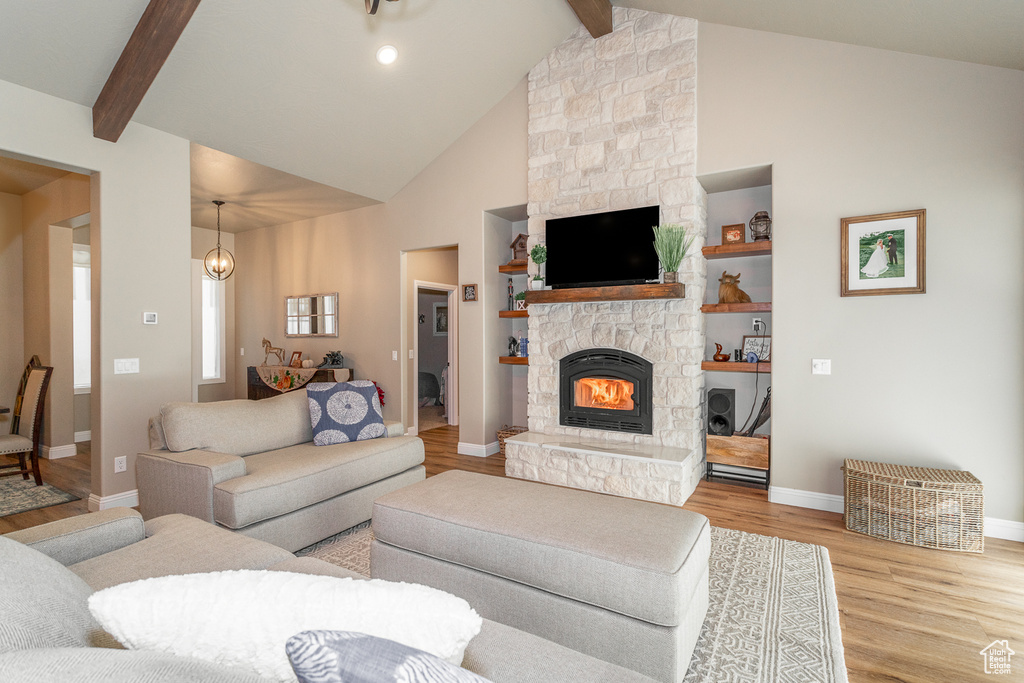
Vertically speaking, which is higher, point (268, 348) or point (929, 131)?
point (929, 131)

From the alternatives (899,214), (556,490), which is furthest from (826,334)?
(556,490)

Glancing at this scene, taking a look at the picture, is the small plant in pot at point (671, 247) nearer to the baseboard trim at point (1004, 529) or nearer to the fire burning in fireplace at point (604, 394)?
the fire burning in fireplace at point (604, 394)

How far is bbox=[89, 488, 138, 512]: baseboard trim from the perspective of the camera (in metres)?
3.65

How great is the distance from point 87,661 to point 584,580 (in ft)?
4.56

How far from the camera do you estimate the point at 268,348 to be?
23.1ft

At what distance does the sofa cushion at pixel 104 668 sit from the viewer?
1.92 ft

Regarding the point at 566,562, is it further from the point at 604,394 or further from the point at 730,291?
the point at 730,291

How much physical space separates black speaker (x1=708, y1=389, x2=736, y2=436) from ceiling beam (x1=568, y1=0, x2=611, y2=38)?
317cm

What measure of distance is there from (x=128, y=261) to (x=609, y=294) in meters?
3.62

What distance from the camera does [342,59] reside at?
3795mm

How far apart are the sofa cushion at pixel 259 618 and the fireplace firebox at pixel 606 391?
3.60 m

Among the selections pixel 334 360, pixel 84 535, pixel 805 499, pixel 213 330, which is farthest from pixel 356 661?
pixel 213 330

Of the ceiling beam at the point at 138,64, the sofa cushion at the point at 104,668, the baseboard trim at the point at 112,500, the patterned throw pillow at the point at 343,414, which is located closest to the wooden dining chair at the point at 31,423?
the baseboard trim at the point at 112,500

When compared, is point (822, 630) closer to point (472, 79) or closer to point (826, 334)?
point (826, 334)
